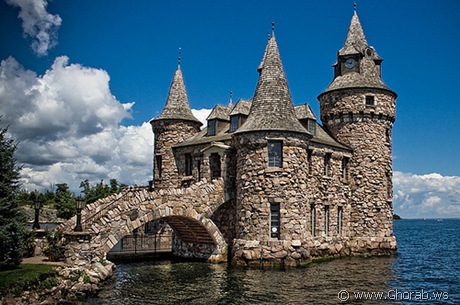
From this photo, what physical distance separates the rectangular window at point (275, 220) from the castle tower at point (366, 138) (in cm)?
911

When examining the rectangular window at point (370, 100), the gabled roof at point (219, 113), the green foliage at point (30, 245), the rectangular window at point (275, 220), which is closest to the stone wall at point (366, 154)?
the rectangular window at point (370, 100)

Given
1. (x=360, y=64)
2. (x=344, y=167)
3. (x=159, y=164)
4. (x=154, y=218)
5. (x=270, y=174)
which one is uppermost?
(x=360, y=64)

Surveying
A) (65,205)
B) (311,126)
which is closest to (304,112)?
(311,126)

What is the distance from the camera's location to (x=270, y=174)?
1089 inches

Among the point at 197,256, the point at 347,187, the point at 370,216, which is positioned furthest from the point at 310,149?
the point at 197,256

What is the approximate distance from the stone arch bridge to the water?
5.94ft

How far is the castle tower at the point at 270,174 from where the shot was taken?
89.8 feet

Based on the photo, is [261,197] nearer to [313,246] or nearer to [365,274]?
[313,246]

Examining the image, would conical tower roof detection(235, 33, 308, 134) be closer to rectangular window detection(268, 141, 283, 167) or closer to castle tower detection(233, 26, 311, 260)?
castle tower detection(233, 26, 311, 260)

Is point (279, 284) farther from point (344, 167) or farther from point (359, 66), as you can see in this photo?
point (359, 66)

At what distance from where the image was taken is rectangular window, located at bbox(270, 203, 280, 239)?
27.4 metres

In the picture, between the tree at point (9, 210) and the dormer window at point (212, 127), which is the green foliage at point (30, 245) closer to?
the tree at point (9, 210)

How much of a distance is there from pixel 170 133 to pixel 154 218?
1297 cm

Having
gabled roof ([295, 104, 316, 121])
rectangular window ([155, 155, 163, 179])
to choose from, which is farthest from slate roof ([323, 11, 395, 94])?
rectangular window ([155, 155, 163, 179])
